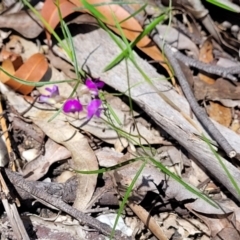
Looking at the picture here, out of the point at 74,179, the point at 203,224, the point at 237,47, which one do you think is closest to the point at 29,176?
the point at 74,179

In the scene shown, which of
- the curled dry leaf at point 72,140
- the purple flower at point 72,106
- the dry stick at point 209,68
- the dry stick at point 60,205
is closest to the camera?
the dry stick at point 60,205

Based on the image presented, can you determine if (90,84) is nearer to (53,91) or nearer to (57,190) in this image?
(53,91)

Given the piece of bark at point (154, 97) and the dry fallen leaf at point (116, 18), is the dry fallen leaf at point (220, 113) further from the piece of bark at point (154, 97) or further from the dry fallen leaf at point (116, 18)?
the dry fallen leaf at point (116, 18)

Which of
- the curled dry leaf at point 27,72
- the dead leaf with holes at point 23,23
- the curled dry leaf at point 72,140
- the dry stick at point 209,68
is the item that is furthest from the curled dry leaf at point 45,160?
the dry stick at point 209,68

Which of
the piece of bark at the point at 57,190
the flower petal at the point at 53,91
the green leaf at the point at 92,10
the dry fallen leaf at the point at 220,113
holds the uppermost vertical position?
the green leaf at the point at 92,10

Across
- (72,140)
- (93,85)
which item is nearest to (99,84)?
(93,85)

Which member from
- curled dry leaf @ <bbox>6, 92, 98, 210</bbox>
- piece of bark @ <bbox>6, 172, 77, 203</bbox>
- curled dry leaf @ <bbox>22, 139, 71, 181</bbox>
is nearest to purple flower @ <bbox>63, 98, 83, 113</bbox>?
curled dry leaf @ <bbox>6, 92, 98, 210</bbox>

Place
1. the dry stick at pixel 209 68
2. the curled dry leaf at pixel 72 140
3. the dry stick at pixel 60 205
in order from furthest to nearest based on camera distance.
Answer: the dry stick at pixel 209 68 < the curled dry leaf at pixel 72 140 < the dry stick at pixel 60 205

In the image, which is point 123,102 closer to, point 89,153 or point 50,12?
point 89,153
